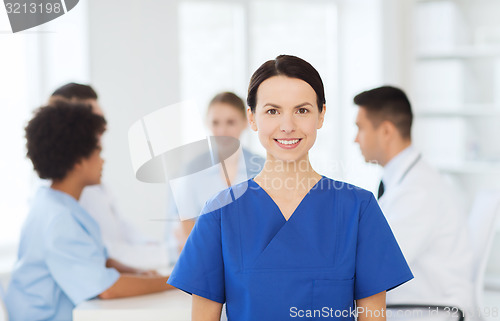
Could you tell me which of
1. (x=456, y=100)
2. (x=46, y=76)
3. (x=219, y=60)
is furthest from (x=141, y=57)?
(x=456, y=100)

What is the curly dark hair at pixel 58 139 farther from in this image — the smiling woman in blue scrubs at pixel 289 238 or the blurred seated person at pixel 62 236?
the smiling woman in blue scrubs at pixel 289 238

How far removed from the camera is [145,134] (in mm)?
1674

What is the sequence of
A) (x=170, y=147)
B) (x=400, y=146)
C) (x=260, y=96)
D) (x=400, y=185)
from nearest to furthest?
(x=260, y=96), (x=170, y=147), (x=400, y=185), (x=400, y=146)

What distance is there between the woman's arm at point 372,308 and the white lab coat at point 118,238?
1069 millimetres

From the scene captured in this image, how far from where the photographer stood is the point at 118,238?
7.91 feet

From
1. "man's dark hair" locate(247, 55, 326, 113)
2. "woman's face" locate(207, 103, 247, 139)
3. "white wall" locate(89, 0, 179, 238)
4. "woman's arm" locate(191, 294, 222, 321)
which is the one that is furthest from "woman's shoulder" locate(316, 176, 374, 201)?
"white wall" locate(89, 0, 179, 238)

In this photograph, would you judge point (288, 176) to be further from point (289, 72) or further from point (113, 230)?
point (113, 230)

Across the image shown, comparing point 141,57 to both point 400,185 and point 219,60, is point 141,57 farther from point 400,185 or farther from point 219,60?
point 400,185

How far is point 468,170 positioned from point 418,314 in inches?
99.8

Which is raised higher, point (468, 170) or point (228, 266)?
point (228, 266)

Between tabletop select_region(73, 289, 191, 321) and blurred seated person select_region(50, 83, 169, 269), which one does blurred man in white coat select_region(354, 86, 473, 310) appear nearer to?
tabletop select_region(73, 289, 191, 321)

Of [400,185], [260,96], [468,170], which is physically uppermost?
[260,96]

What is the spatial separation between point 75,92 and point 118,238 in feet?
2.24

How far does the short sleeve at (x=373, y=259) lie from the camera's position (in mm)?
1283
